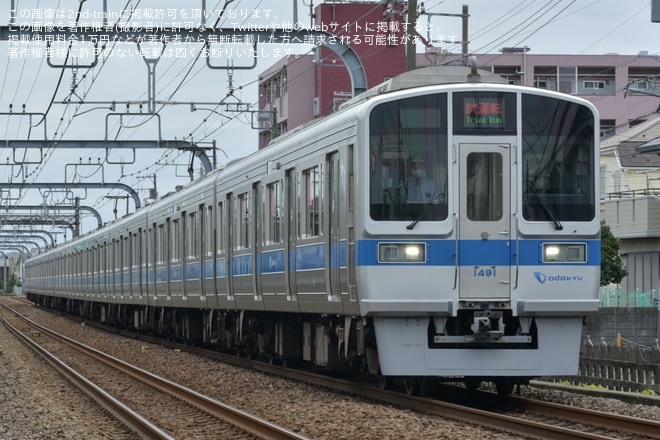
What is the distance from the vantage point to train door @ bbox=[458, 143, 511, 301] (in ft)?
37.1

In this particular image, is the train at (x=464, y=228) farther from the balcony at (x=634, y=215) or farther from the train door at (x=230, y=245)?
the balcony at (x=634, y=215)

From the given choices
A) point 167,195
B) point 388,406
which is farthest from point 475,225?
point 167,195

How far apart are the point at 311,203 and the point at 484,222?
266 cm

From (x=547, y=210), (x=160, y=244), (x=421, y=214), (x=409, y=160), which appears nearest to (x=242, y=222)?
(x=409, y=160)

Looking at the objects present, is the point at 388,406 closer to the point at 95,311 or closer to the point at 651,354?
the point at 651,354

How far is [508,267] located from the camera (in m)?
11.3

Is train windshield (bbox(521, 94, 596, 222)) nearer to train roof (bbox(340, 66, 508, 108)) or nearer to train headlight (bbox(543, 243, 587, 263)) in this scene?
train headlight (bbox(543, 243, 587, 263))

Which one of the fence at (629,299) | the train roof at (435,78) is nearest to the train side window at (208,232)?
the train roof at (435,78)

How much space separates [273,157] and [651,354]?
530 centimetres

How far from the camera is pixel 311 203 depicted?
1354 centimetres

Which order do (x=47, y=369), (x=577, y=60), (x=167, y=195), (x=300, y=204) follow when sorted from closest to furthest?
(x=300, y=204)
(x=47, y=369)
(x=167, y=195)
(x=577, y=60)

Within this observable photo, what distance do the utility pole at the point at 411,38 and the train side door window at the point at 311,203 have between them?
6.77 m

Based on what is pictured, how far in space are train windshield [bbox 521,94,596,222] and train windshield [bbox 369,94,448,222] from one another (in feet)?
2.54

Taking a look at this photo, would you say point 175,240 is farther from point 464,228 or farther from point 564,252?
point 564,252
